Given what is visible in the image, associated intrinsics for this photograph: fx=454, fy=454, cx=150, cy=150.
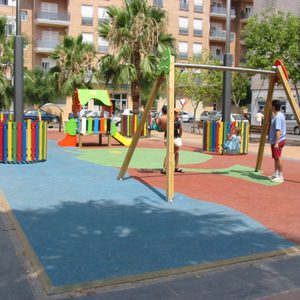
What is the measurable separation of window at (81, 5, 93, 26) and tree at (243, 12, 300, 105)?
102ft

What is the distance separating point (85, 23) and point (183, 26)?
40.7 feet

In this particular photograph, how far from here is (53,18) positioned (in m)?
47.3

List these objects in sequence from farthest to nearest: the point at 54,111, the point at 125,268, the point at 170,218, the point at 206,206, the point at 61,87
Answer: the point at 54,111 < the point at 61,87 < the point at 206,206 < the point at 170,218 < the point at 125,268

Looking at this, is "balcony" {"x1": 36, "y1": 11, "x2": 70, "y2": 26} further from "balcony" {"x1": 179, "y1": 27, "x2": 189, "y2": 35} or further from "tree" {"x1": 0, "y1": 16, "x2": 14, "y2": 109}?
"tree" {"x1": 0, "y1": 16, "x2": 14, "y2": 109}

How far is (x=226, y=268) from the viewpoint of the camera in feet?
14.4

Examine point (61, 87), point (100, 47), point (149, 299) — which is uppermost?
point (100, 47)

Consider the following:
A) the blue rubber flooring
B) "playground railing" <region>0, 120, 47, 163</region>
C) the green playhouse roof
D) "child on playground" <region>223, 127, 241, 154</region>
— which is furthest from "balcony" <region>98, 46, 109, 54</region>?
the blue rubber flooring

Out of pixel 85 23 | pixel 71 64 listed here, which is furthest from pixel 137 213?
pixel 85 23

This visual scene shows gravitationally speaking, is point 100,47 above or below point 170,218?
above

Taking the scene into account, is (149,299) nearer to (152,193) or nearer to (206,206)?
(206,206)

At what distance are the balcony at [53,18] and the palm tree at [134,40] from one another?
2709 centimetres

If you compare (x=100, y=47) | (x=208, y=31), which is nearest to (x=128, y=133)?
(x=100, y=47)

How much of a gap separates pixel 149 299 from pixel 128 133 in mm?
19022

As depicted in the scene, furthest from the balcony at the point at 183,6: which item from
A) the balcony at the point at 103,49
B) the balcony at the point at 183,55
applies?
the balcony at the point at 103,49
